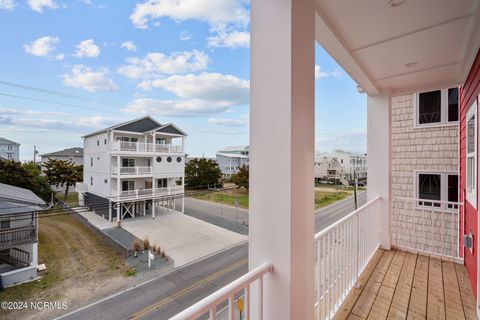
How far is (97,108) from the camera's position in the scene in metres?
1.40

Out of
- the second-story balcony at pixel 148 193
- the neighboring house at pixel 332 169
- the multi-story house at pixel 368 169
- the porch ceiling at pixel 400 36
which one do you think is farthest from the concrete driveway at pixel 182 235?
the porch ceiling at pixel 400 36

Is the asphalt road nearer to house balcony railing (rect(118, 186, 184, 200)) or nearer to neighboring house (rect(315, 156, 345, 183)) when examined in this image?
neighboring house (rect(315, 156, 345, 183))

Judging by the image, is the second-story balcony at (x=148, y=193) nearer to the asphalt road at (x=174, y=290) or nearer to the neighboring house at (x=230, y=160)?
the neighboring house at (x=230, y=160)

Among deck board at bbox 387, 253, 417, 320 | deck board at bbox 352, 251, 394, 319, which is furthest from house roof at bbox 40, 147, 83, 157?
deck board at bbox 387, 253, 417, 320

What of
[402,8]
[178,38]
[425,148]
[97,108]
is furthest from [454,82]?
[97,108]

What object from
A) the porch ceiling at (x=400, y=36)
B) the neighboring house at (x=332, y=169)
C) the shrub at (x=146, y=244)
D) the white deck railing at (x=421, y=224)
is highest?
the porch ceiling at (x=400, y=36)

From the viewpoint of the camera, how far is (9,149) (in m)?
1.07

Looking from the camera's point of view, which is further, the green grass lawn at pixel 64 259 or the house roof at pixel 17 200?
the green grass lawn at pixel 64 259

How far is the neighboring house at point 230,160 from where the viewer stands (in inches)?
62.1

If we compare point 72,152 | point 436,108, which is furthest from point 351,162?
point 436,108

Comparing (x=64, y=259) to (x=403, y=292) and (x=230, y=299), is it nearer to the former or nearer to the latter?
(x=230, y=299)

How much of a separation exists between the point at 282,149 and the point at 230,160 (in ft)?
2.60

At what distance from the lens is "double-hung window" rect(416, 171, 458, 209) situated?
4.52 meters

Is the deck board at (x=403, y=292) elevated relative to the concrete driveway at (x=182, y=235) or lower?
lower
